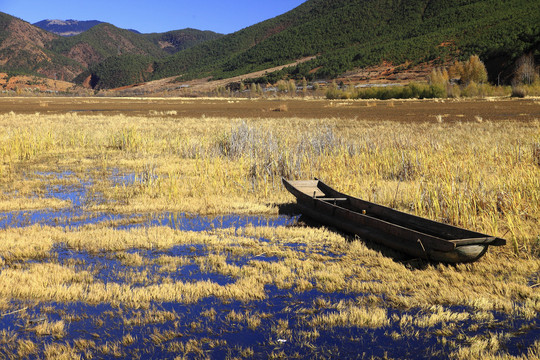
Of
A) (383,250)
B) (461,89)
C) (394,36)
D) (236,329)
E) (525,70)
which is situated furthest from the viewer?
(394,36)

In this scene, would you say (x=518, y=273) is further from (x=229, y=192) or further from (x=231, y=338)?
(x=229, y=192)

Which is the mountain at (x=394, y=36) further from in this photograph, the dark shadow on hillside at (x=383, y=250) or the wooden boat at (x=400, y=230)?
the dark shadow on hillside at (x=383, y=250)

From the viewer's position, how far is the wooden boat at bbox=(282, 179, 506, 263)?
6938 millimetres

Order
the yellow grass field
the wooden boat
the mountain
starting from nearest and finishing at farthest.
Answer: the yellow grass field
the wooden boat
the mountain

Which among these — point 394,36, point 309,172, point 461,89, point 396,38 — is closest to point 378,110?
point 309,172

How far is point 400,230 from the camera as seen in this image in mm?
7828

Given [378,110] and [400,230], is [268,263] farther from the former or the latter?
[378,110]

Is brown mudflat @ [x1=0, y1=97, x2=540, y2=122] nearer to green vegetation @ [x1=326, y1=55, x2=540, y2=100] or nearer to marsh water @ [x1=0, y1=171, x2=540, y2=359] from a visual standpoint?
green vegetation @ [x1=326, y1=55, x2=540, y2=100]

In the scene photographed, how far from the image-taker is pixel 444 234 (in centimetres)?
796

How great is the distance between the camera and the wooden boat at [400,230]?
6.94 meters

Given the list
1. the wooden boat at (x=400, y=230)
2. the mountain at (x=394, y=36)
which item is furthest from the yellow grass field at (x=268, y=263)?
the mountain at (x=394, y=36)

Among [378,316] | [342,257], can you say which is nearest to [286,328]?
[378,316]

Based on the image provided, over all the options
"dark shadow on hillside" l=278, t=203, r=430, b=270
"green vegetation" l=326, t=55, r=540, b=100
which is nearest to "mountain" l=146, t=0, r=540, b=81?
"green vegetation" l=326, t=55, r=540, b=100

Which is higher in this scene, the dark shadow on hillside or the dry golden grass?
the dry golden grass
